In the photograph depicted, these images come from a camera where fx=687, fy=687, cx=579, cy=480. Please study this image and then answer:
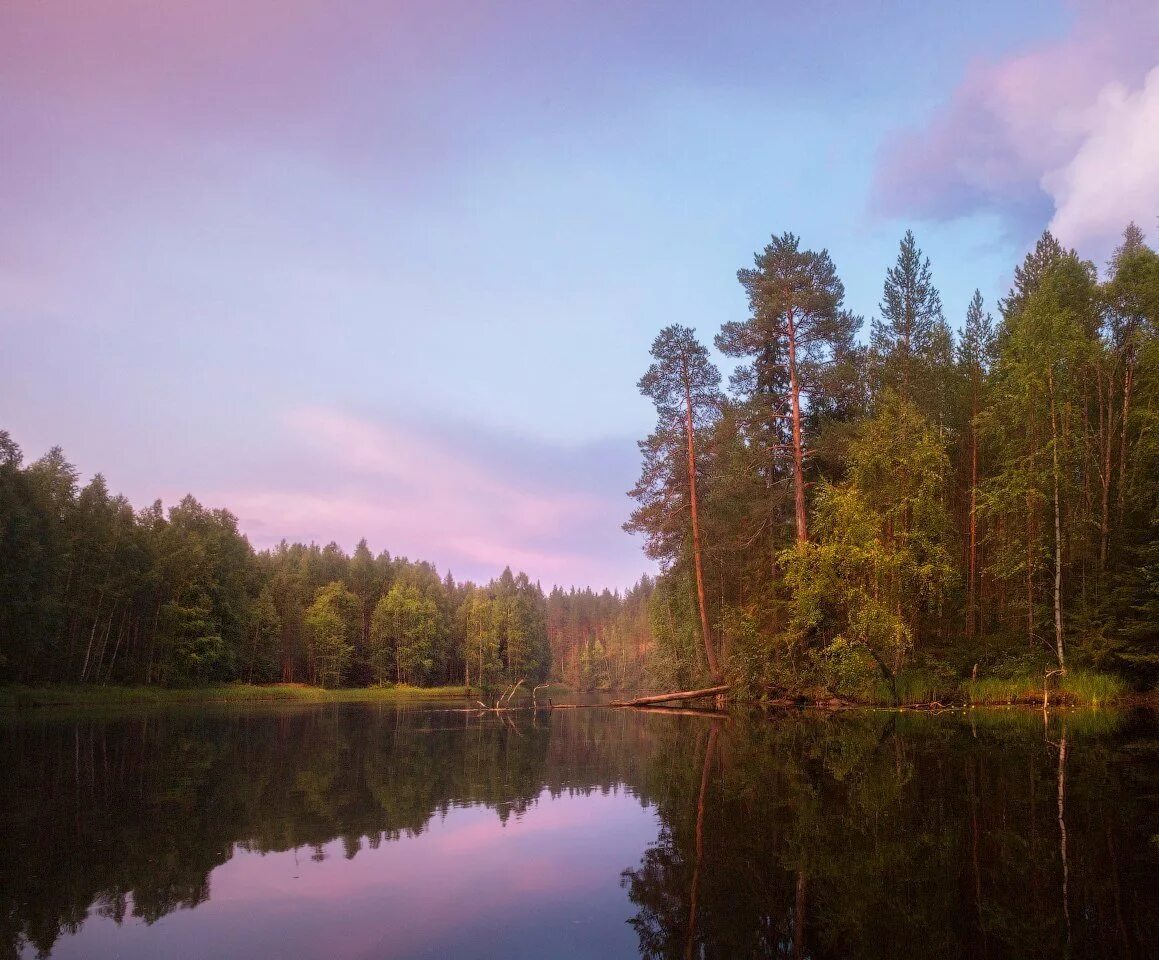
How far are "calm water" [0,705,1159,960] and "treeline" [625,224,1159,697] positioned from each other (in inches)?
529

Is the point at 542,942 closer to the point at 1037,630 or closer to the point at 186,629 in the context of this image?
the point at 1037,630

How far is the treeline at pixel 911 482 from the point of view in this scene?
95.2 ft

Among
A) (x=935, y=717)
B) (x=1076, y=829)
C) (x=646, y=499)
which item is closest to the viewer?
(x=1076, y=829)

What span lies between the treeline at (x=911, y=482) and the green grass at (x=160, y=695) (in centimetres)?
4422

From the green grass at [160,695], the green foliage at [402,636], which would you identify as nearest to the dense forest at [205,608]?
the green foliage at [402,636]

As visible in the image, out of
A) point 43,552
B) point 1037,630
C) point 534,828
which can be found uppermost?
point 43,552

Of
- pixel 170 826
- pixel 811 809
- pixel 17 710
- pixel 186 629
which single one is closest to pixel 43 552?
pixel 17 710

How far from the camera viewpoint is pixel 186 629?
2687 inches

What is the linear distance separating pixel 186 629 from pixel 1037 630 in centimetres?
7087

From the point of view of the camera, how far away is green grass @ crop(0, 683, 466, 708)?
47.3 meters

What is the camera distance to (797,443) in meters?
34.2

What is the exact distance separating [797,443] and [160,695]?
57.2 metres

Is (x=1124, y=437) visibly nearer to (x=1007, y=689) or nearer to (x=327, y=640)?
(x=1007, y=689)

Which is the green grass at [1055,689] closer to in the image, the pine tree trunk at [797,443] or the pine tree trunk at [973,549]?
the pine tree trunk at [973,549]
